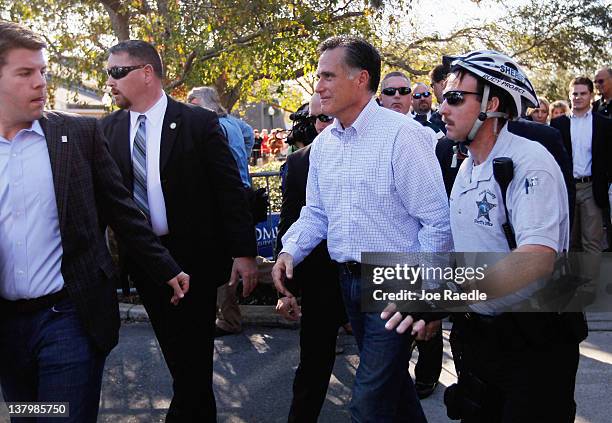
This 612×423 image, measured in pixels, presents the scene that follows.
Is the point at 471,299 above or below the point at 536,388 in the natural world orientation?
above

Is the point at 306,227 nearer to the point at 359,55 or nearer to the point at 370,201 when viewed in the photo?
the point at 370,201

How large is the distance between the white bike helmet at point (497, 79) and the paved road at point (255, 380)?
97.9 inches

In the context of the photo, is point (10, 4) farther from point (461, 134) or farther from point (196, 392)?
point (461, 134)

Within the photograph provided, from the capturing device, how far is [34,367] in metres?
2.71

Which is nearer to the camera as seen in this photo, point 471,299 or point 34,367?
point 471,299

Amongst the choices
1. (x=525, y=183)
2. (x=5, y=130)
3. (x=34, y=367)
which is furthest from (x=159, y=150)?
(x=525, y=183)

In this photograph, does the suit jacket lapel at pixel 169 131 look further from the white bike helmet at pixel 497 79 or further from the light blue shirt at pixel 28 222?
the white bike helmet at pixel 497 79

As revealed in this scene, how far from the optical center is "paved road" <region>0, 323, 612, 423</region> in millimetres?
4555

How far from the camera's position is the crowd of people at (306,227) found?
2.41 metres

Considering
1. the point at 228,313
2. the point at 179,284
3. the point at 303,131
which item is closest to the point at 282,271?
the point at 179,284

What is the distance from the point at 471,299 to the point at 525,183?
446mm

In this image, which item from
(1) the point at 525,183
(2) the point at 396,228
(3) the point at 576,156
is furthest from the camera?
(3) the point at 576,156

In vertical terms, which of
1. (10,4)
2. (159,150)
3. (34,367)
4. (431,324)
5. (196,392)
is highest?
(10,4)

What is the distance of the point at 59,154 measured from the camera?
8.88ft
